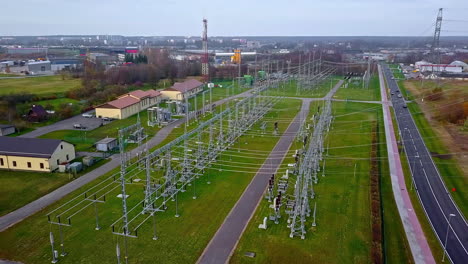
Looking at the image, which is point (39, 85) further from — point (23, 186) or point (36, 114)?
point (23, 186)

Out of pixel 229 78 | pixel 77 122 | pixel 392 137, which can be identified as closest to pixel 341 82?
pixel 229 78

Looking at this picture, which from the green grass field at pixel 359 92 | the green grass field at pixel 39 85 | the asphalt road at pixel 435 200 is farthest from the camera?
the green grass field at pixel 359 92

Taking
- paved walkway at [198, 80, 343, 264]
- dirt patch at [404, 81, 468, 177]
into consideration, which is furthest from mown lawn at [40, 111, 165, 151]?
dirt patch at [404, 81, 468, 177]

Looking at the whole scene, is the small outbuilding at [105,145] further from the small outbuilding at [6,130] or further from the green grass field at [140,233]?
the small outbuilding at [6,130]

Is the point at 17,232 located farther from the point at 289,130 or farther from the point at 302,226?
the point at 289,130

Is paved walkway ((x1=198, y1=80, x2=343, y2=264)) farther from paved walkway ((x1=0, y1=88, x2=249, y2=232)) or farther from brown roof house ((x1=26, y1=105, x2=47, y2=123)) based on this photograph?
brown roof house ((x1=26, y1=105, x2=47, y2=123))

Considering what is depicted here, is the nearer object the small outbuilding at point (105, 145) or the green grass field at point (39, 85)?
the small outbuilding at point (105, 145)

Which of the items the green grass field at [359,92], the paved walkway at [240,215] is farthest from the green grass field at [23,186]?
the green grass field at [359,92]
